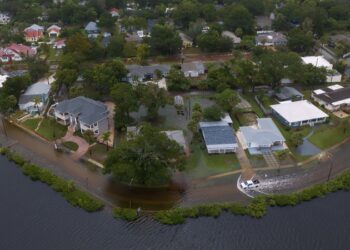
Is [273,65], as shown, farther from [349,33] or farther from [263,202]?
[349,33]

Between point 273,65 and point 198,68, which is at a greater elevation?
point 273,65

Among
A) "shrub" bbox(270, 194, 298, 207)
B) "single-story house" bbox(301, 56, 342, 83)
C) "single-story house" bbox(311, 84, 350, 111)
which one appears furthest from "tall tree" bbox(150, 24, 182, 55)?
"shrub" bbox(270, 194, 298, 207)

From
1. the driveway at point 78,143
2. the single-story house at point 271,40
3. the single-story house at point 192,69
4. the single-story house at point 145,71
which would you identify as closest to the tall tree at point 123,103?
the driveway at point 78,143

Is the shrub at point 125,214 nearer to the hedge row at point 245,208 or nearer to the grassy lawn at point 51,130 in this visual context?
the hedge row at point 245,208

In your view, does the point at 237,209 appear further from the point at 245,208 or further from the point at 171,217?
the point at 171,217

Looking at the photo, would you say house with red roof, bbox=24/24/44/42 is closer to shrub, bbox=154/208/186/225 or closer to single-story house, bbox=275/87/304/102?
single-story house, bbox=275/87/304/102

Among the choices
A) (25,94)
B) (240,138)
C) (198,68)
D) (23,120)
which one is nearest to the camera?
(240,138)

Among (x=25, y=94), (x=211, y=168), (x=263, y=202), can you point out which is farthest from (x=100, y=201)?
(x=25, y=94)
